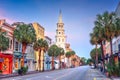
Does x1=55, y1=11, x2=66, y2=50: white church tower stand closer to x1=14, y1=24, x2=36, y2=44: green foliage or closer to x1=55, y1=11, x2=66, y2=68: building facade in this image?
x1=55, y1=11, x2=66, y2=68: building facade

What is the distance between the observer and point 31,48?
3482 inches

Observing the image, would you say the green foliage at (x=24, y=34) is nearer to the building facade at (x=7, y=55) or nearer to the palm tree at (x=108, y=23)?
the building facade at (x=7, y=55)

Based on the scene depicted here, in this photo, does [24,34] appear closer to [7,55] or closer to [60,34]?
[7,55]

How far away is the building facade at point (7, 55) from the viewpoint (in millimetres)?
61875

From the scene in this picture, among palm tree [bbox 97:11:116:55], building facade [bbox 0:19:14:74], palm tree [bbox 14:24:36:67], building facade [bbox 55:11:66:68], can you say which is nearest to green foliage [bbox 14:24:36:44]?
palm tree [bbox 14:24:36:67]

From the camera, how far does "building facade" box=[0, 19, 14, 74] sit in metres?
61.9

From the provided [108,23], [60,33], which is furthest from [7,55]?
[60,33]

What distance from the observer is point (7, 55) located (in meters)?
64.7

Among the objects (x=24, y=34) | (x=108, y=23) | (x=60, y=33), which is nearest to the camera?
(x=108, y=23)

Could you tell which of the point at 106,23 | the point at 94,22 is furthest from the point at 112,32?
the point at 94,22

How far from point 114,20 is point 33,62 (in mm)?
44638

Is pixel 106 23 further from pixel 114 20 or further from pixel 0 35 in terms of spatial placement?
pixel 0 35

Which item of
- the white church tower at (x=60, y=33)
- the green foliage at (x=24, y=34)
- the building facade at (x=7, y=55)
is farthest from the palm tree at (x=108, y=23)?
the white church tower at (x=60, y=33)

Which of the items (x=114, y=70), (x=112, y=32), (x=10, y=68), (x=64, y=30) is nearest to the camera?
(x=114, y=70)
